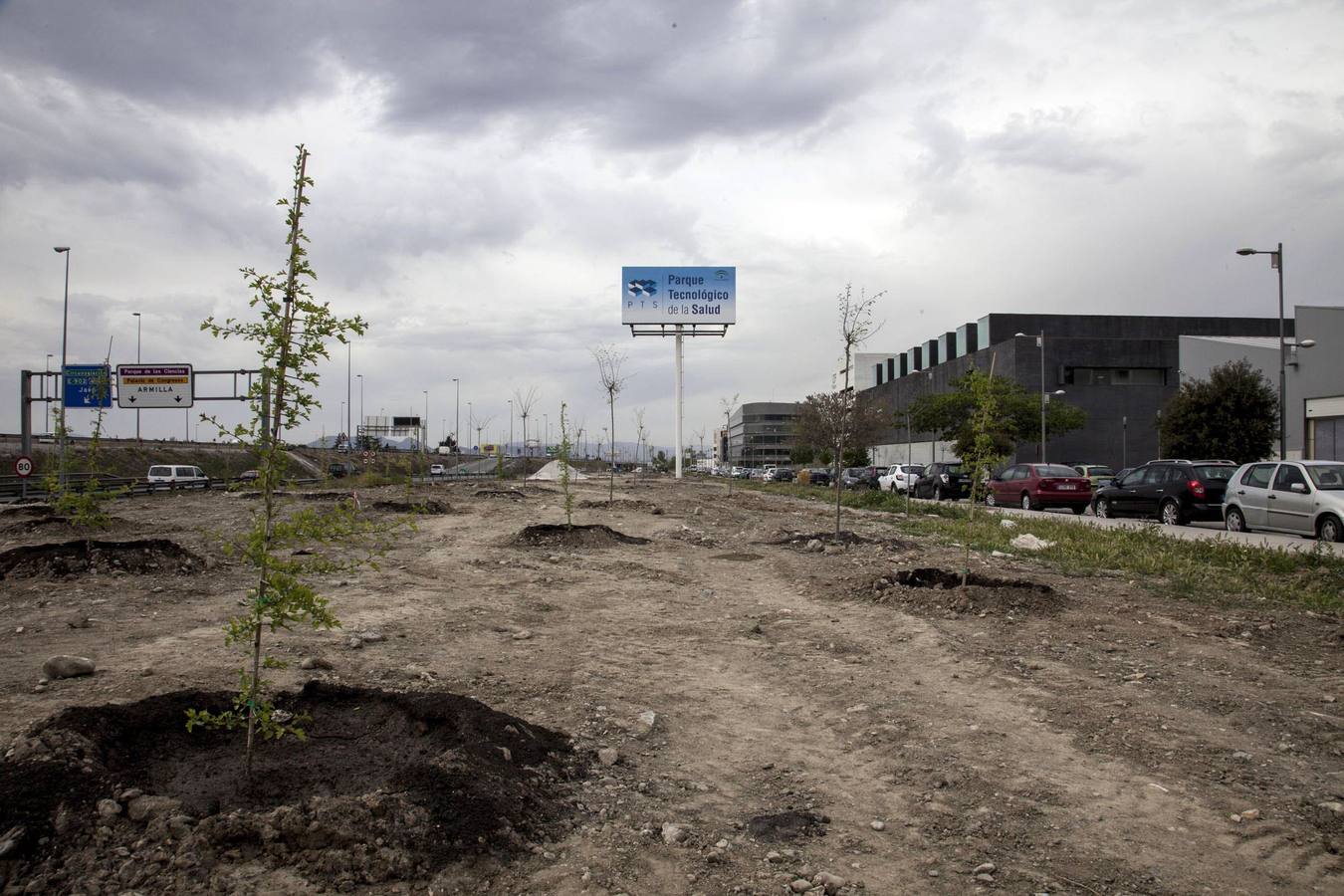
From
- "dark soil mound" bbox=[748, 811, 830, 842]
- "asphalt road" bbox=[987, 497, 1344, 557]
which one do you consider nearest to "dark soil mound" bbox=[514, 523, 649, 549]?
"asphalt road" bbox=[987, 497, 1344, 557]

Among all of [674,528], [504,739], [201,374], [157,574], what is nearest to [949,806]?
[504,739]

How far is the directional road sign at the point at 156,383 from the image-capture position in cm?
3241

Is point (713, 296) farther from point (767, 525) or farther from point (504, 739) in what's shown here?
point (504, 739)

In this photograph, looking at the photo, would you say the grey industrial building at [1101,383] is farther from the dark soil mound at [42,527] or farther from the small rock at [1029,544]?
the dark soil mound at [42,527]

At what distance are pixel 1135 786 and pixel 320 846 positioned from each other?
3833 mm

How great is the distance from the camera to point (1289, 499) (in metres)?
15.5

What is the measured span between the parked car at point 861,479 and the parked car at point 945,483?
8454 mm

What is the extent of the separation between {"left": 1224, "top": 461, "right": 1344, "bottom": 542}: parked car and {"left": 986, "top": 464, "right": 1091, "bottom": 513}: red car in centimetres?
749

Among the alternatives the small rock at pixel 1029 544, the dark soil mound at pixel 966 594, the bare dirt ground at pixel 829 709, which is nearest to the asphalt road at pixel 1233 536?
the small rock at pixel 1029 544

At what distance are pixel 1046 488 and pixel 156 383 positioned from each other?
33.8 m

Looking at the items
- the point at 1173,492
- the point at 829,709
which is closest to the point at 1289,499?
the point at 1173,492

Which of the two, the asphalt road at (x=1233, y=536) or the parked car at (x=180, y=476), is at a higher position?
the parked car at (x=180, y=476)

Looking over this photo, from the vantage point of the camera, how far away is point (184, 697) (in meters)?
4.45

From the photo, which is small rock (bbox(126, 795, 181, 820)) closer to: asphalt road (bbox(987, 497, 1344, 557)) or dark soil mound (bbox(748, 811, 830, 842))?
dark soil mound (bbox(748, 811, 830, 842))
